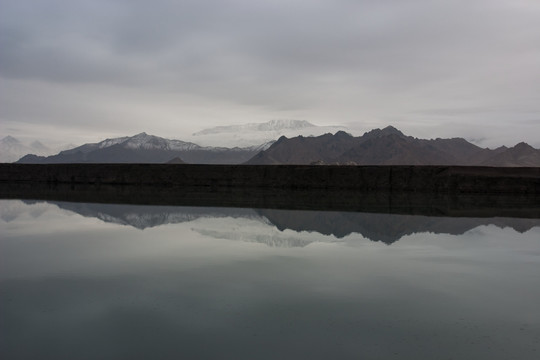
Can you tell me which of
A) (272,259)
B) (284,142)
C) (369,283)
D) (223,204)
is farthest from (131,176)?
(284,142)

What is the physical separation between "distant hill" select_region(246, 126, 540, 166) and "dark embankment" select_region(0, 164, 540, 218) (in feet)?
278

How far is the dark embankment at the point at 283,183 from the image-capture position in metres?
14.3

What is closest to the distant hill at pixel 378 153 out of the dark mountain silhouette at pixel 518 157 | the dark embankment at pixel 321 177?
the dark mountain silhouette at pixel 518 157

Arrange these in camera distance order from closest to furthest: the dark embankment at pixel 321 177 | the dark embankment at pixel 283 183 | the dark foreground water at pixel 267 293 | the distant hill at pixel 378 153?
the dark foreground water at pixel 267 293 → the dark embankment at pixel 283 183 → the dark embankment at pixel 321 177 → the distant hill at pixel 378 153

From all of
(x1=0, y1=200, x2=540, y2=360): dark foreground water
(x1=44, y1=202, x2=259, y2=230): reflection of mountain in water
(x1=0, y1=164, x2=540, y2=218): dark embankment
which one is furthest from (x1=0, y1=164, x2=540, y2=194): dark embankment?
(x1=0, y1=200, x2=540, y2=360): dark foreground water

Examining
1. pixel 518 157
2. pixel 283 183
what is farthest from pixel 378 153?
pixel 283 183

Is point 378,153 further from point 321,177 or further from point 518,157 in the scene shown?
point 321,177

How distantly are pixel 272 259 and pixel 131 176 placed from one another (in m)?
16.4

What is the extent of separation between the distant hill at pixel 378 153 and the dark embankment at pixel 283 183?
84.7 meters

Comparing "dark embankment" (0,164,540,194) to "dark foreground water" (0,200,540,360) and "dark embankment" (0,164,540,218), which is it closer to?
"dark embankment" (0,164,540,218)

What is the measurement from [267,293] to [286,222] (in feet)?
14.5

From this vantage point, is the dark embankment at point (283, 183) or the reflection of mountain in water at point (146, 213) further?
the dark embankment at point (283, 183)

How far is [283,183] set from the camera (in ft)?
60.9

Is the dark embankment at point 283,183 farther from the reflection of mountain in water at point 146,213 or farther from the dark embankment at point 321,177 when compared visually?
the reflection of mountain in water at point 146,213
